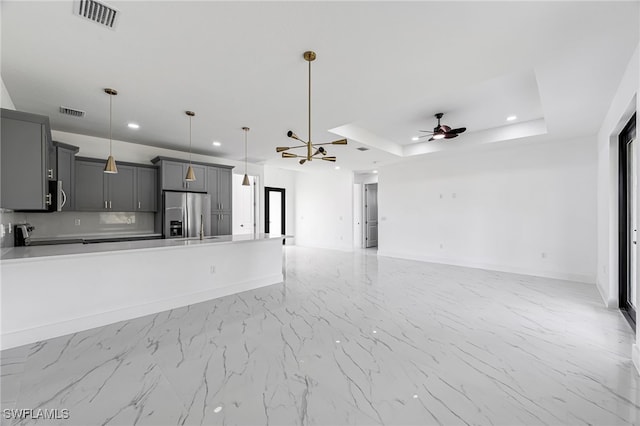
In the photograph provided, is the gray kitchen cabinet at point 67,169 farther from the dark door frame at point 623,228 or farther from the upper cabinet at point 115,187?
the dark door frame at point 623,228

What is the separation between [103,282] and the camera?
316cm

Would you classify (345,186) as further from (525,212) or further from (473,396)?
(473,396)

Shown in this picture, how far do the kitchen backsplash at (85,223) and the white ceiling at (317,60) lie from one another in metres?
1.66

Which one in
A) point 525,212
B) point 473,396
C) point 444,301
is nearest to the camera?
point 473,396

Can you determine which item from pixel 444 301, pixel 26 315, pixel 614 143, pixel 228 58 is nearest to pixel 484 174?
pixel 614 143

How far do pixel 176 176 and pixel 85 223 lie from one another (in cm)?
181

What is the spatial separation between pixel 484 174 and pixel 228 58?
231 inches

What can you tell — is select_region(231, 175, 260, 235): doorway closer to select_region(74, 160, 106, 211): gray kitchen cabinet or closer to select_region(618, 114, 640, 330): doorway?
select_region(74, 160, 106, 211): gray kitchen cabinet

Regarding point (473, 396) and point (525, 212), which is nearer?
point (473, 396)

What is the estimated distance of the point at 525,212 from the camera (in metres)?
5.64

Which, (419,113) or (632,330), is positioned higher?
(419,113)

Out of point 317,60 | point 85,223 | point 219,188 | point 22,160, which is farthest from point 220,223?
point 317,60

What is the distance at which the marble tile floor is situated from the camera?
1.76 meters

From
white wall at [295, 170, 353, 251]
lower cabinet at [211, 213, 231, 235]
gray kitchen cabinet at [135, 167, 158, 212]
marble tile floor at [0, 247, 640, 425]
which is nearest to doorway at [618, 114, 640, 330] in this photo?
marble tile floor at [0, 247, 640, 425]
